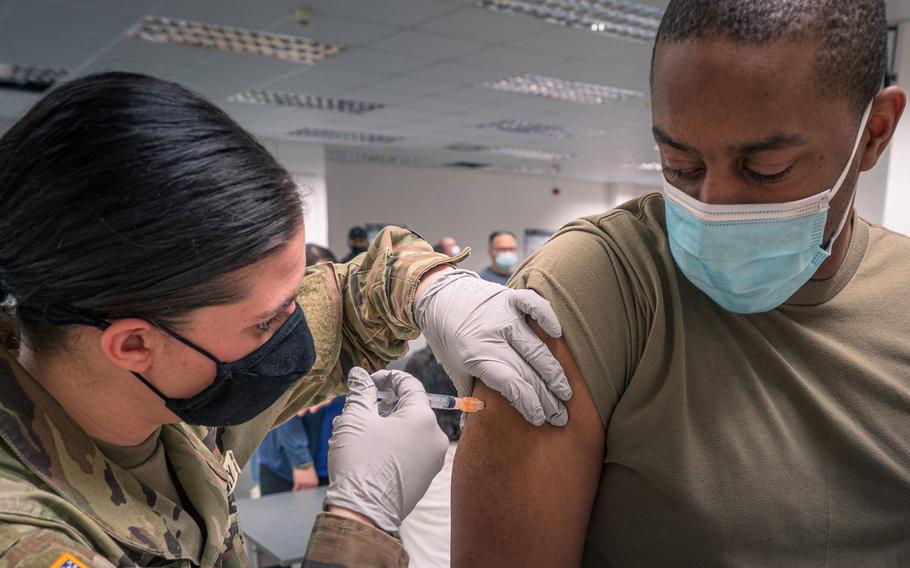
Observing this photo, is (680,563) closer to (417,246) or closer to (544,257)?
(544,257)

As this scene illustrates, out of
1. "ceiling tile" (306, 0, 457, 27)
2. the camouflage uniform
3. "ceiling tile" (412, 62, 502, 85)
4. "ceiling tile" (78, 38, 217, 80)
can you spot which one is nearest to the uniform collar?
the camouflage uniform

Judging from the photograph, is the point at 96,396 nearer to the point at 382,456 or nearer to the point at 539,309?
the point at 382,456

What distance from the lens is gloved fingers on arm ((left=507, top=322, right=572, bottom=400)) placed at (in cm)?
101

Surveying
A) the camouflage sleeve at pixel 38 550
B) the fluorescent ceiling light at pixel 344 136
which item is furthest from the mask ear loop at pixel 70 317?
the fluorescent ceiling light at pixel 344 136

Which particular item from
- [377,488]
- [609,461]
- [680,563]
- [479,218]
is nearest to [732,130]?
[609,461]

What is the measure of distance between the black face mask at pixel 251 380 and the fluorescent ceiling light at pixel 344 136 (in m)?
8.65

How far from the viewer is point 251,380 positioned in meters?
1.01

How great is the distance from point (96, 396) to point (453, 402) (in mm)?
534

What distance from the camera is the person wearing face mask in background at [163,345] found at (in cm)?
81

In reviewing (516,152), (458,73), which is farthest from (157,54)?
(516,152)

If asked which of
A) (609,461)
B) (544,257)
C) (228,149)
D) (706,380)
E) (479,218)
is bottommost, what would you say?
(479,218)

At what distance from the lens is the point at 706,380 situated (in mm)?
1002

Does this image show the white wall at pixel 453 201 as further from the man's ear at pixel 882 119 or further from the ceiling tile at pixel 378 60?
the man's ear at pixel 882 119

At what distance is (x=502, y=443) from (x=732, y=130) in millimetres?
568
